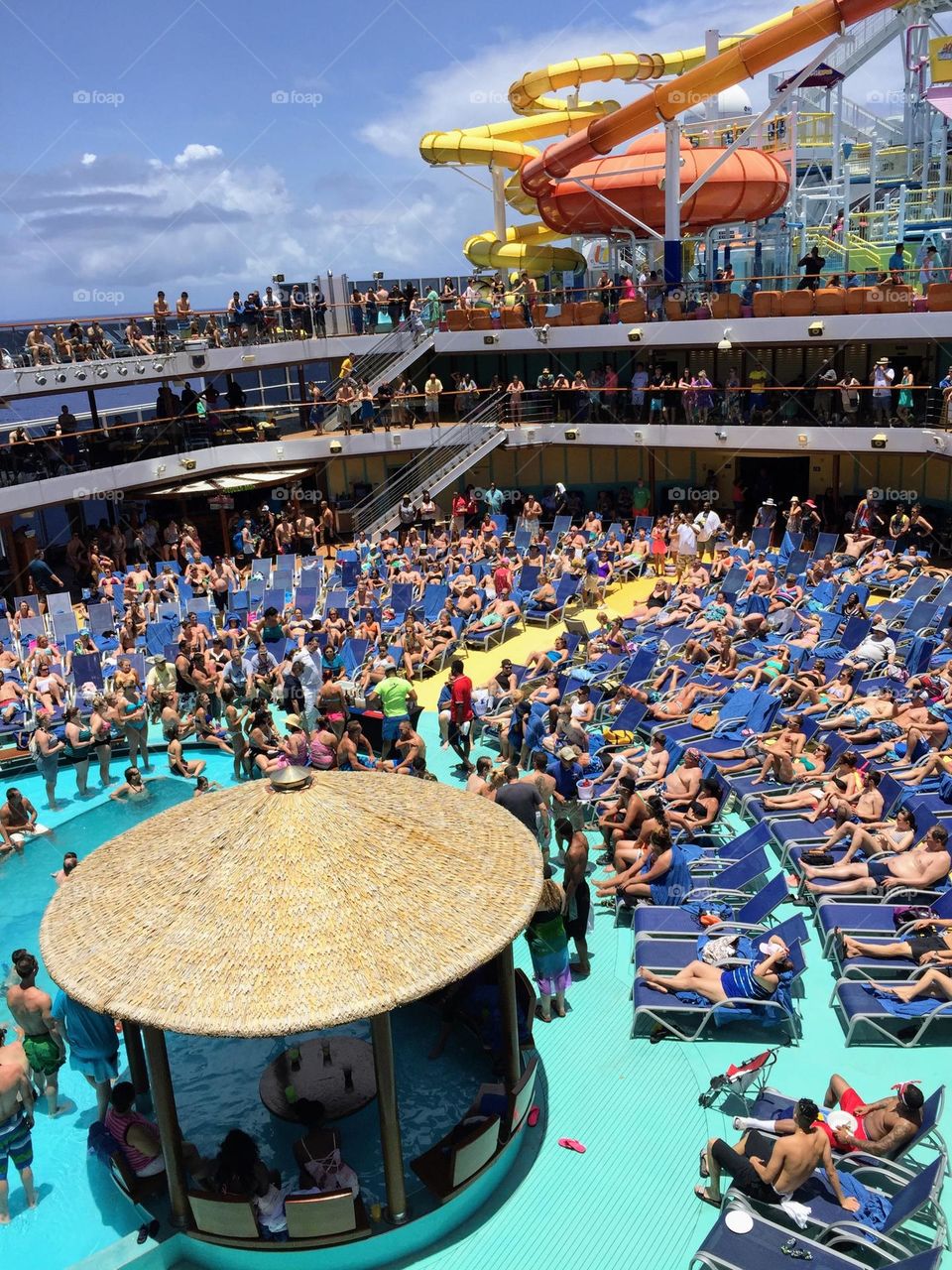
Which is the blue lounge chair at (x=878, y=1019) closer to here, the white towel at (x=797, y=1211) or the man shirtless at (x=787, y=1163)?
the man shirtless at (x=787, y=1163)

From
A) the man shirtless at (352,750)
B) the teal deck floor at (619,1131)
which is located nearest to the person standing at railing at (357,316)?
the man shirtless at (352,750)

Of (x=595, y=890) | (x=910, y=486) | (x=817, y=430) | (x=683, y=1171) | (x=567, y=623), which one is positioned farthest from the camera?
(x=910, y=486)

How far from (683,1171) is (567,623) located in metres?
10.4

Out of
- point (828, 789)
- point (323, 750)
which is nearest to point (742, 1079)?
A: point (828, 789)

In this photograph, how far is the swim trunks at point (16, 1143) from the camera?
6.16 metres

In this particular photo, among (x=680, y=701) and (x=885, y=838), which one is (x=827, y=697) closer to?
(x=680, y=701)

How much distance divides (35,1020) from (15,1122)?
63 cm

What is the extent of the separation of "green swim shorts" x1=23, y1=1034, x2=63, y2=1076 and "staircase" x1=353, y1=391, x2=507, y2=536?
18039 millimetres

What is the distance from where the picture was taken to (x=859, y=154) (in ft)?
113

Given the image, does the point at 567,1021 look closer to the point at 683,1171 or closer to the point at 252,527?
the point at 683,1171

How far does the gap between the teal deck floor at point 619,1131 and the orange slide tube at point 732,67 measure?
63.7 feet

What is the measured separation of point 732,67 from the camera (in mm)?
22047

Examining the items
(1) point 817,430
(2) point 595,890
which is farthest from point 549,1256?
(1) point 817,430

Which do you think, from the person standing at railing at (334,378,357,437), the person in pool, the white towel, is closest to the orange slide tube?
the person standing at railing at (334,378,357,437)
